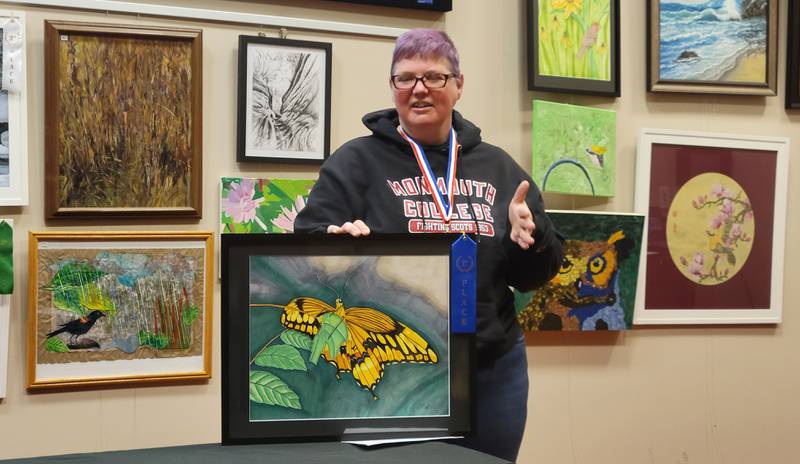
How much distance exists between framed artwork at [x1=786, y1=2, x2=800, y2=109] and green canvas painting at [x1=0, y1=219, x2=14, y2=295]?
3.02 m

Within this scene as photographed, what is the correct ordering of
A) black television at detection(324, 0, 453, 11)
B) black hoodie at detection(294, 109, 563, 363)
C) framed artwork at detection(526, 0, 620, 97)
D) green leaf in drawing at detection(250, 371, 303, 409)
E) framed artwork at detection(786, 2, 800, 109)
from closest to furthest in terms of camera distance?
1. green leaf in drawing at detection(250, 371, 303, 409)
2. black hoodie at detection(294, 109, 563, 363)
3. black television at detection(324, 0, 453, 11)
4. framed artwork at detection(526, 0, 620, 97)
5. framed artwork at detection(786, 2, 800, 109)

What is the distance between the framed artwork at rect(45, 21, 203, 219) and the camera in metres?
2.65

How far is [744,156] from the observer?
370cm

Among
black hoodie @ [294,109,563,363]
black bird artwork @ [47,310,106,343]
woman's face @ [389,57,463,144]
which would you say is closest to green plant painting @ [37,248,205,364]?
black bird artwork @ [47,310,106,343]

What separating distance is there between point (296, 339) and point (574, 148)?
6.77ft

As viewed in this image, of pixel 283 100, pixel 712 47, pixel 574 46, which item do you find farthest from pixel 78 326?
pixel 712 47

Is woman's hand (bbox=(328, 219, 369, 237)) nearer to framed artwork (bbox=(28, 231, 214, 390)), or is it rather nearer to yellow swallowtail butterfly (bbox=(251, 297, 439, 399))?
yellow swallowtail butterfly (bbox=(251, 297, 439, 399))

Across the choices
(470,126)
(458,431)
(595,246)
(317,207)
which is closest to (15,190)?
(317,207)

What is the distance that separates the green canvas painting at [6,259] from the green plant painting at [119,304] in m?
0.08

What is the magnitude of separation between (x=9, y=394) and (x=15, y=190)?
1.96 ft

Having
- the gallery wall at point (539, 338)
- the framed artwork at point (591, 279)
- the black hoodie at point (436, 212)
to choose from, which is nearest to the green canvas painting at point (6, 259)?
the gallery wall at point (539, 338)

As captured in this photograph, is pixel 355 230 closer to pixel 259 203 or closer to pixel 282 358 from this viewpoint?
pixel 282 358

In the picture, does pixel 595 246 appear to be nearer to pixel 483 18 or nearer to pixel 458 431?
pixel 483 18

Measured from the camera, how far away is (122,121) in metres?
2.73
